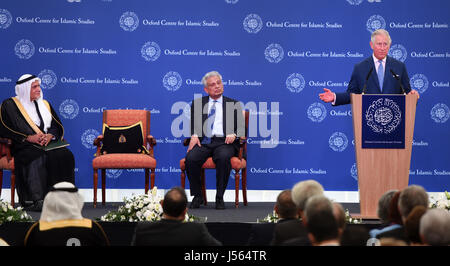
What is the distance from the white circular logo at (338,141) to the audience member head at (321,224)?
5.57m

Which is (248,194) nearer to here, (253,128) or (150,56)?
(253,128)

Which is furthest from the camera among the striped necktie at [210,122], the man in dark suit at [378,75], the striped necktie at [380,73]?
the striped necktie at [210,122]

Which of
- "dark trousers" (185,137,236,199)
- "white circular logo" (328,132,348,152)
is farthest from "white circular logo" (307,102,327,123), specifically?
"dark trousers" (185,137,236,199)

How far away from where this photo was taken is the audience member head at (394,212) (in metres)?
3.15

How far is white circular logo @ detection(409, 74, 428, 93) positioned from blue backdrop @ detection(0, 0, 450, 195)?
0.04 ft

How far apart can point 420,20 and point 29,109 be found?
182 inches

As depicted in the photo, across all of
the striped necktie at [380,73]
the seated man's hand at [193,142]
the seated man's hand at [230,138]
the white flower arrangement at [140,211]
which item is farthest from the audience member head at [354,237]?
the seated man's hand at [193,142]

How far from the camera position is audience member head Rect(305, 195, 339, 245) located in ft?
8.09

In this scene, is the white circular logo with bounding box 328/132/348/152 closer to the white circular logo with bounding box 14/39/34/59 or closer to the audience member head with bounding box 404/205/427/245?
the white circular logo with bounding box 14/39/34/59

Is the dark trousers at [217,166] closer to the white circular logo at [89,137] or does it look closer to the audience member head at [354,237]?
the white circular logo at [89,137]

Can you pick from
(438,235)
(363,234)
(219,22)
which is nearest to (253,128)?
(219,22)

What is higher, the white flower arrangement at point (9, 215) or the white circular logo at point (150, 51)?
the white circular logo at point (150, 51)

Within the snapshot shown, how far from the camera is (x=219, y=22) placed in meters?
7.99

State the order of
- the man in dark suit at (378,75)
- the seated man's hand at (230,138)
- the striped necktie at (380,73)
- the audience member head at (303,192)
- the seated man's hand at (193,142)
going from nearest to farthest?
the audience member head at (303,192), the man in dark suit at (378,75), the striped necktie at (380,73), the seated man's hand at (230,138), the seated man's hand at (193,142)
